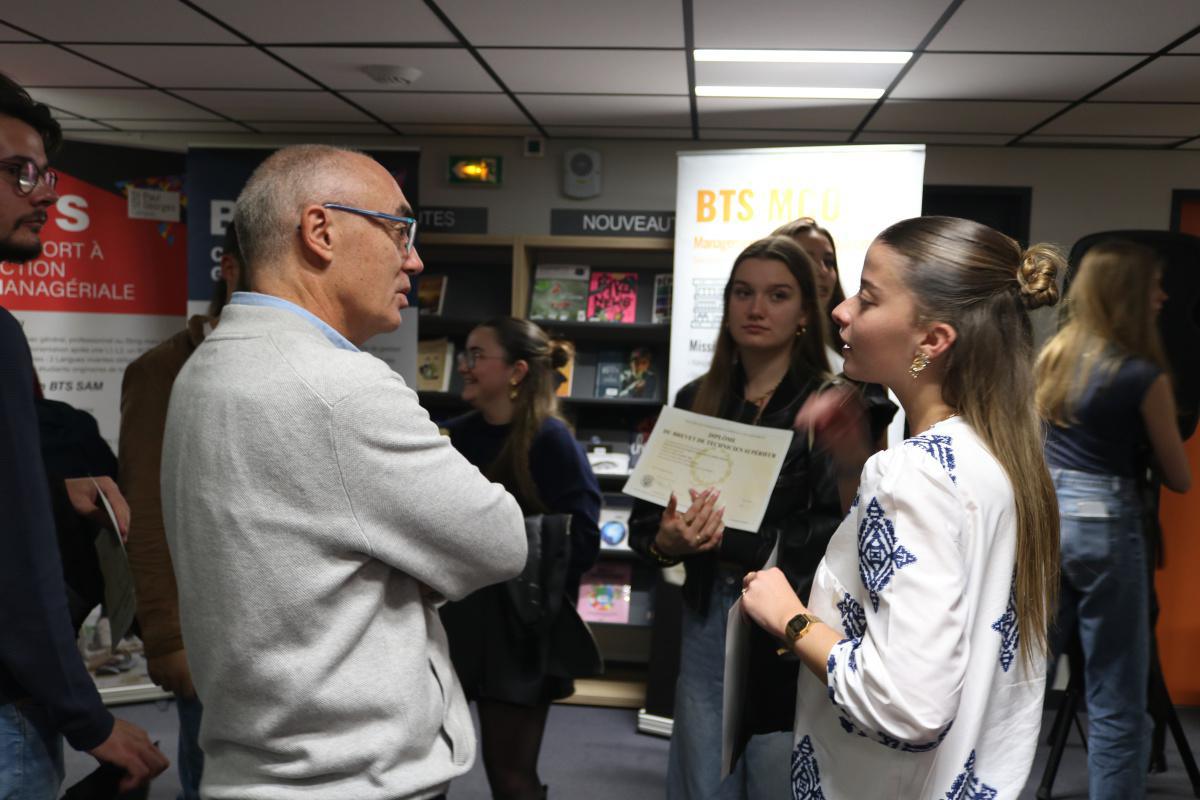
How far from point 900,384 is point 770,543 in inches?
25.8

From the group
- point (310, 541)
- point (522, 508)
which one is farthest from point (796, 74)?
point (310, 541)

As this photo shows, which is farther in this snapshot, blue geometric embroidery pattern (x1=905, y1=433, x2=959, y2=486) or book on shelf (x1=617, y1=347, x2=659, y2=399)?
book on shelf (x1=617, y1=347, x2=659, y2=399)

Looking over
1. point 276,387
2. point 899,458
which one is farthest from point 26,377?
point 899,458

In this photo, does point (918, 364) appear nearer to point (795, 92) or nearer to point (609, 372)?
point (795, 92)

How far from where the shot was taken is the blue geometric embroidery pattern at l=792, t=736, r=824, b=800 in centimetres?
115

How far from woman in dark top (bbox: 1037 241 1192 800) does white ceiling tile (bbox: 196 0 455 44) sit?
7.45 ft

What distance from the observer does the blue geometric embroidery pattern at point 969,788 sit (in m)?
1.07

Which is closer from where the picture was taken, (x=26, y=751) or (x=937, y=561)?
(x=937, y=561)

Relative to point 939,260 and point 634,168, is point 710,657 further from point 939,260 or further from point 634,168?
point 634,168

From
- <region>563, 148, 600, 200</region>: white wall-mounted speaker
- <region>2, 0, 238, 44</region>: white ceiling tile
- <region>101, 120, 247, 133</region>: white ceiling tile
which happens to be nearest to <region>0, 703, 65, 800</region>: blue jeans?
<region>2, 0, 238, 44</region>: white ceiling tile

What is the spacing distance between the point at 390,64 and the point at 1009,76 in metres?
2.40

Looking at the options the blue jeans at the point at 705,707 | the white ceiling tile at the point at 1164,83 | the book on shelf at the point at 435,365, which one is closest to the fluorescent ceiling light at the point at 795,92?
the white ceiling tile at the point at 1164,83

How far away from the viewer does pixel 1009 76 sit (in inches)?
130

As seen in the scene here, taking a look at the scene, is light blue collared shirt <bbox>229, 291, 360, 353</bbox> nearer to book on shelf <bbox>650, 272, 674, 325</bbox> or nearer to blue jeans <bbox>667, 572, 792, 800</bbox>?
blue jeans <bbox>667, 572, 792, 800</bbox>
